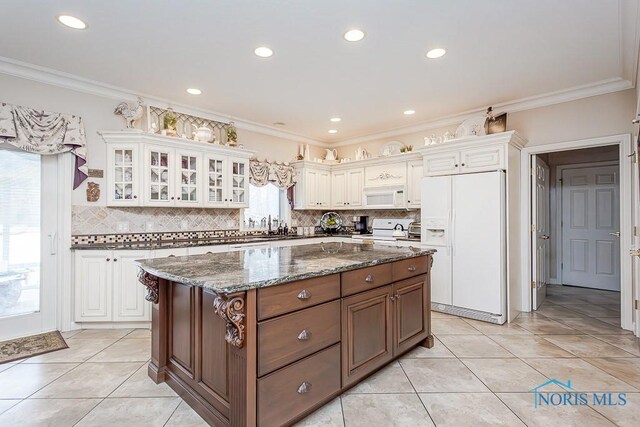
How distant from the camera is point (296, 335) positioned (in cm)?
182

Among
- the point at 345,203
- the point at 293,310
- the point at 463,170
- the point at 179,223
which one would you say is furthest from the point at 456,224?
the point at 179,223

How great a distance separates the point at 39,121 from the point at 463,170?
455 cm

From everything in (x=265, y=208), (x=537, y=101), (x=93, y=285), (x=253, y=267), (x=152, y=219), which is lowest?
(x=93, y=285)

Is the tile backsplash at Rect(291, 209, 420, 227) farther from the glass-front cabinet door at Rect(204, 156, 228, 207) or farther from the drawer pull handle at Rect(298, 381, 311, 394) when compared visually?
the drawer pull handle at Rect(298, 381, 311, 394)

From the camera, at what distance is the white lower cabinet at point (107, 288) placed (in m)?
3.44

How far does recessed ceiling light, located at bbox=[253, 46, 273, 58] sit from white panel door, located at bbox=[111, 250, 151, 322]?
2.31 meters

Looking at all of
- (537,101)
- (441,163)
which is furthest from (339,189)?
(537,101)

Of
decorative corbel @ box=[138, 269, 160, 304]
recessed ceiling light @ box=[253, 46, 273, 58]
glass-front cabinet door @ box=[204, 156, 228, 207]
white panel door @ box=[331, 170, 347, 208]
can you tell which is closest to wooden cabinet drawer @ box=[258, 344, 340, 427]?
decorative corbel @ box=[138, 269, 160, 304]

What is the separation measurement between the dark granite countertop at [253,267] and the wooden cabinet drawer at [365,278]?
6 cm

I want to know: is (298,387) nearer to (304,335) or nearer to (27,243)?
(304,335)

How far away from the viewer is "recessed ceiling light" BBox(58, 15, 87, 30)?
7.91 ft

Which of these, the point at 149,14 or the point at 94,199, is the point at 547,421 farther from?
the point at 94,199

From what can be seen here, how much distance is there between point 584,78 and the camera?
11.3 feet

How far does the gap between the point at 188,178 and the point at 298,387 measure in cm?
310
